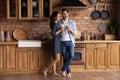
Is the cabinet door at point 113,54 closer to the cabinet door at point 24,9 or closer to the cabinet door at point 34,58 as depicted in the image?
the cabinet door at point 34,58

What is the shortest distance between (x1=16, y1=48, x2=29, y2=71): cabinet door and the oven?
1089mm

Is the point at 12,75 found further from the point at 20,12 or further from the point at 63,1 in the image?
the point at 63,1

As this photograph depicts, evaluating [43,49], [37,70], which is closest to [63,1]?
[43,49]

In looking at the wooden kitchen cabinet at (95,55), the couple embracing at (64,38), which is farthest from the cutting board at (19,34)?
the wooden kitchen cabinet at (95,55)

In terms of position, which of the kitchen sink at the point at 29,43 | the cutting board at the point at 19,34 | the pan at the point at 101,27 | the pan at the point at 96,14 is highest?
the pan at the point at 96,14

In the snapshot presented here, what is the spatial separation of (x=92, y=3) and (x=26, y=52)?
2103mm

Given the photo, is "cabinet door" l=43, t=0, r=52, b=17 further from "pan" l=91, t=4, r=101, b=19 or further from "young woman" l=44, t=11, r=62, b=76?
"pan" l=91, t=4, r=101, b=19

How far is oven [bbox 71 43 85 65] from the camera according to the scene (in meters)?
7.14

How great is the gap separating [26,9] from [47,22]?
66 centimetres

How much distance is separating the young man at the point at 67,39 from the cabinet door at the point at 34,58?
719 millimetres

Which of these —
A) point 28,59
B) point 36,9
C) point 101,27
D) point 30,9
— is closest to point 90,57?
point 101,27

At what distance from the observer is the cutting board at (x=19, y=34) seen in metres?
7.42

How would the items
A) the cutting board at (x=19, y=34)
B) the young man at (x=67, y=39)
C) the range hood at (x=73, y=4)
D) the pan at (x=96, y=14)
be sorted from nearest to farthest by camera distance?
the young man at (x=67, y=39), the range hood at (x=73, y=4), the cutting board at (x=19, y=34), the pan at (x=96, y=14)

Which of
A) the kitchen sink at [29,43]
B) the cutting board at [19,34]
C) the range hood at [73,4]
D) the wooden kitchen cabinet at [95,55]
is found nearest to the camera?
the kitchen sink at [29,43]
